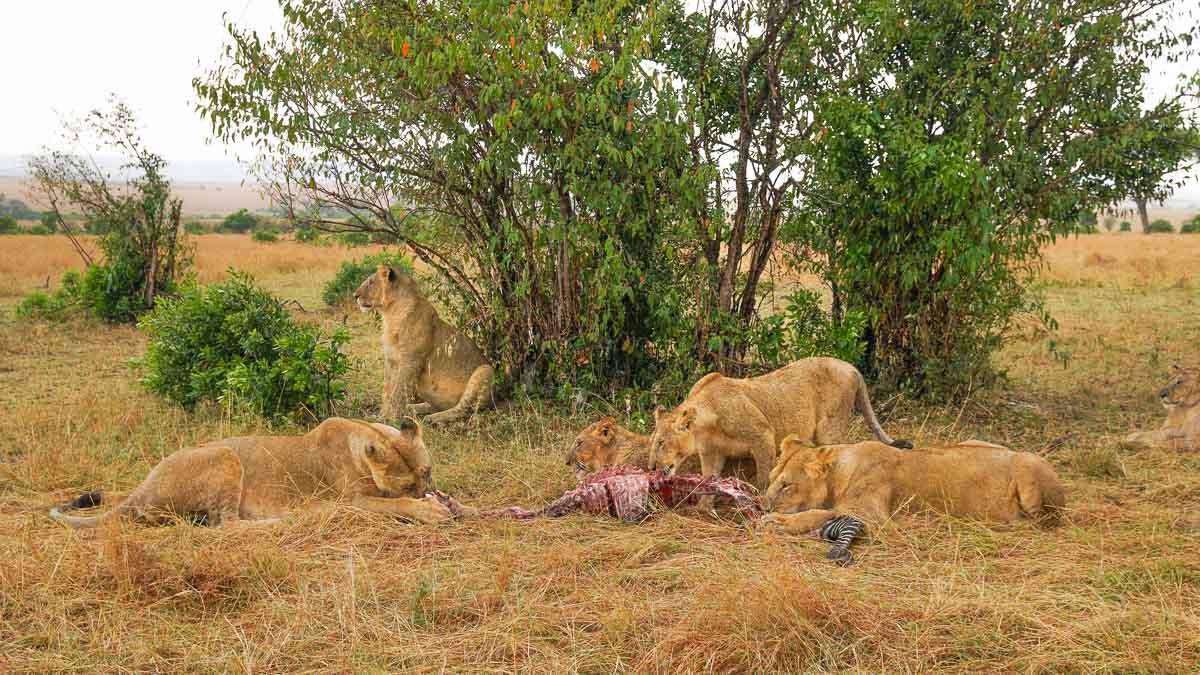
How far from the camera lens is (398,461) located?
657 centimetres

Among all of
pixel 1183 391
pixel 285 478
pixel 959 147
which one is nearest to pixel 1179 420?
pixel 1183 391

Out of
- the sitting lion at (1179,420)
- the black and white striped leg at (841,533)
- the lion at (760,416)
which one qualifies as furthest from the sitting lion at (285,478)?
the sitting lion at (1179,420)

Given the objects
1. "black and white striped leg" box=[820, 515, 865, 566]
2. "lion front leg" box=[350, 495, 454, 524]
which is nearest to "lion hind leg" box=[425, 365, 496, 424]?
"lion front leg" box=[350, 495, 454, 524]

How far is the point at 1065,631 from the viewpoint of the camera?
459cm

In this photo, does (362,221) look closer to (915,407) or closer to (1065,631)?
(915,407)

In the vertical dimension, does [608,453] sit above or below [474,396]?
below

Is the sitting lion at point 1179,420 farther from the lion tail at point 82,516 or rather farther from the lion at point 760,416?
the lion tail at point 82,516

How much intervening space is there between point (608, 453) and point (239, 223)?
5050cm

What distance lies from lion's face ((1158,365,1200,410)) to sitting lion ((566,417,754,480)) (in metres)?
4.01

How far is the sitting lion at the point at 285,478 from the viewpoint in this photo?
629 centimetres

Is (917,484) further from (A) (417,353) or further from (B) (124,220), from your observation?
(B) (124,220)

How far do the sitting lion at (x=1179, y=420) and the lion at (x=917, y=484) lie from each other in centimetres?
258

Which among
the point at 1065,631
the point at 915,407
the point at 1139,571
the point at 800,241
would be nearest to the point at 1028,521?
the point at 1139,571

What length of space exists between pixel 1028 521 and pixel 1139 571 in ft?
2.99
